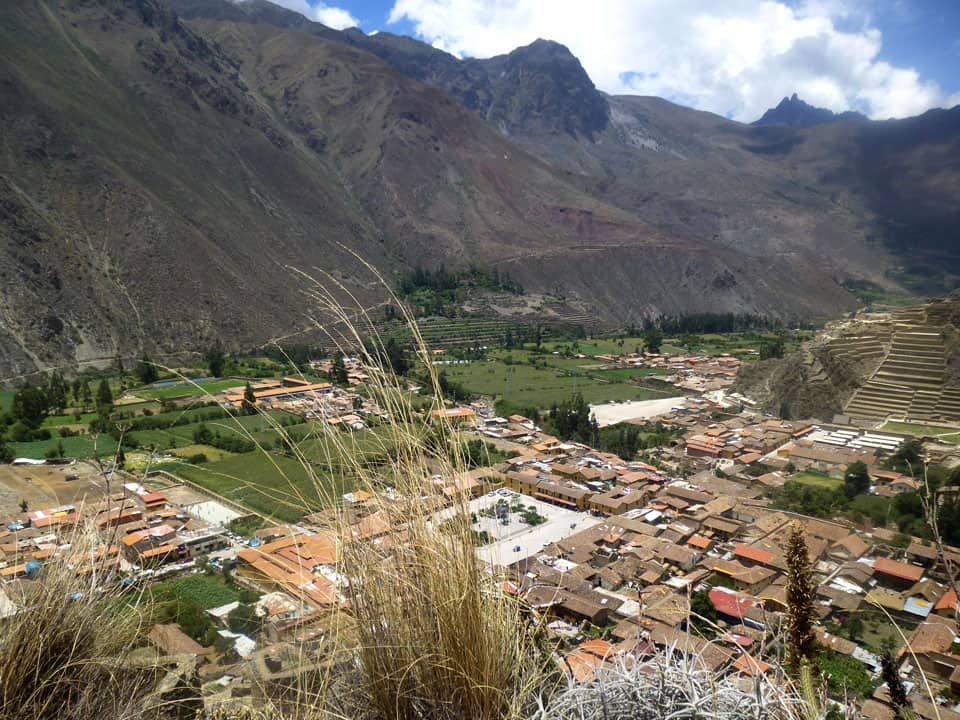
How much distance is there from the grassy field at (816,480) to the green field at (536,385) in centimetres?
1178

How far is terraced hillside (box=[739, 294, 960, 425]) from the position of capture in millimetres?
20438

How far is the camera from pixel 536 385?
106 ft

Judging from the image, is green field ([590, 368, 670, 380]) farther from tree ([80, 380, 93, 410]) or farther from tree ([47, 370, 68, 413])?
tree ([47, 370, 68, 413])

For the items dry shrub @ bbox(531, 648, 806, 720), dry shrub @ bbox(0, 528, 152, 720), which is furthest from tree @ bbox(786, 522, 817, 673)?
dry shrub @ bbox(0, 528, 152, 720)

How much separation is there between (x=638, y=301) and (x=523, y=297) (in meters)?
12.9

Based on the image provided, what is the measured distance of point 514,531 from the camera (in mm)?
14617

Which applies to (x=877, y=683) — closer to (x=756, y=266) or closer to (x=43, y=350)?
(x=43, y=350)

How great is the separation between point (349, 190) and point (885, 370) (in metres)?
60.2

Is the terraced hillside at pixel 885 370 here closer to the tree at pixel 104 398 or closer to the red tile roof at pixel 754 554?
the red tile roof at pixel 754 554

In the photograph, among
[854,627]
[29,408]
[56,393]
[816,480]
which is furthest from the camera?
[56,393]

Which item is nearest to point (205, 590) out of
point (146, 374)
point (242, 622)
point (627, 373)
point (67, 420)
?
point (242, 622)

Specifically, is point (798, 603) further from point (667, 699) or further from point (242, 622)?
point (242, 622)

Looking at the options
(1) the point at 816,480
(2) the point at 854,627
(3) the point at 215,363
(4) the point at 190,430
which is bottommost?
(2) the point at 854,627

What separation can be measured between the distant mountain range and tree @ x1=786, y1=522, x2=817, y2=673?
1.70 meters
